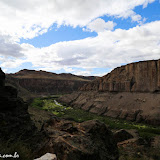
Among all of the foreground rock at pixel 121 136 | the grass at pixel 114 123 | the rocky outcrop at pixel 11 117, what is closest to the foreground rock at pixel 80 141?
the rocky outcrop at pixel 11 117

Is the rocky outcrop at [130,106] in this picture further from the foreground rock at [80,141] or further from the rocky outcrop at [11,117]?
the rocky outcrop at [11,117]

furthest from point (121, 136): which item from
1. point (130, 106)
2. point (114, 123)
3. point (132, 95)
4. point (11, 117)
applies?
point (132, 95)

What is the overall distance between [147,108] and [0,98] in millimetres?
32014

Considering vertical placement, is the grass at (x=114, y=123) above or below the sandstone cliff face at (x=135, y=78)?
below

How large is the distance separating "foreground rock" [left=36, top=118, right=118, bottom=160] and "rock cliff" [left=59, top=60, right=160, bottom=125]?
26.5 m

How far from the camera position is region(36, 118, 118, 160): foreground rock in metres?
4.91

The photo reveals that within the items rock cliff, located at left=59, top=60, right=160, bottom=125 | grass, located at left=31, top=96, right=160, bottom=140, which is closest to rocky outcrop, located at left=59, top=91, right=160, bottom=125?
rock cliff, located at left=59, top=60, right=160, bottom=125

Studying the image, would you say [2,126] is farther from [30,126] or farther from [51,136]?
[51,136]

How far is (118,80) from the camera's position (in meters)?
48.9

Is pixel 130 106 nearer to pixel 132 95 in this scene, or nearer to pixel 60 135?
pixel 132 95

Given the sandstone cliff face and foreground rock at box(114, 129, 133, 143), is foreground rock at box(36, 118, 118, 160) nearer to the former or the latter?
foreground rock at box(114, 129, 133, 143)

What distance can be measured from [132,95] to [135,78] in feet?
19.7

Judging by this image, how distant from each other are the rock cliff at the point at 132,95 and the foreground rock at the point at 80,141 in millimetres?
26501

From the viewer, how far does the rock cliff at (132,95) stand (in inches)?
1293
